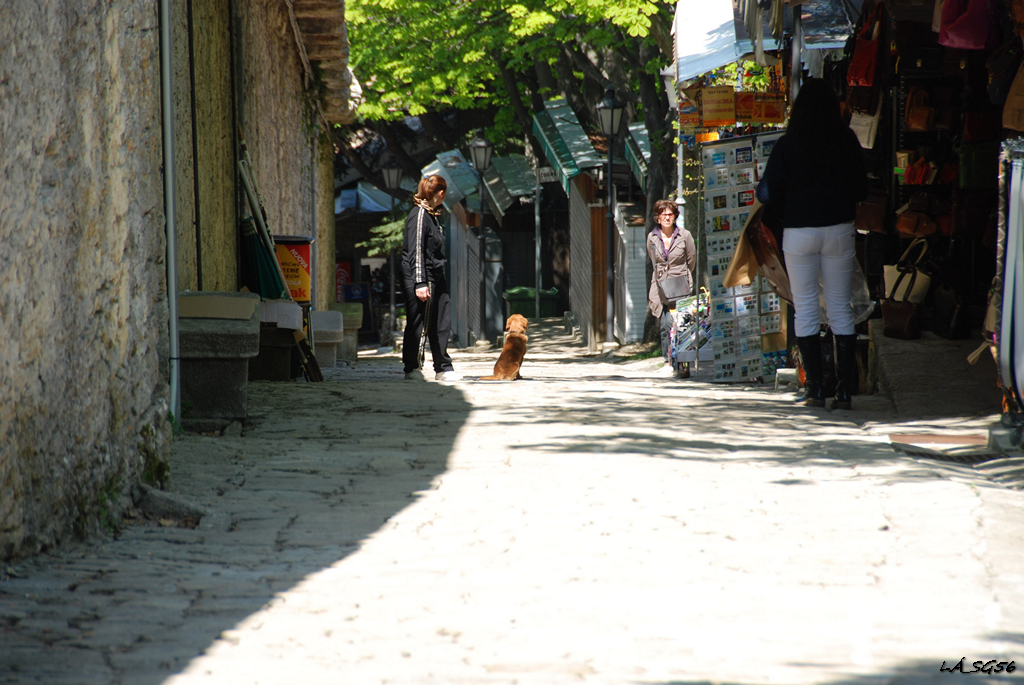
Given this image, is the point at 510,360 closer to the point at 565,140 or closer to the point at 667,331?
the point at 667,331

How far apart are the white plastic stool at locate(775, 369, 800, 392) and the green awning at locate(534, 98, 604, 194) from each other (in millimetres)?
12771

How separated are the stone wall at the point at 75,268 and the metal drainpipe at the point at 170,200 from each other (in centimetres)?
60

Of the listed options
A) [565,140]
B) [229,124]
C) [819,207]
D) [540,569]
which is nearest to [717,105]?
[819,207]

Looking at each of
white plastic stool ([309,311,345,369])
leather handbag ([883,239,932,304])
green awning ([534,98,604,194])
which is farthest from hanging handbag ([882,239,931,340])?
green awning ([534,98,604,194])

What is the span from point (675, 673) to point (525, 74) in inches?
874

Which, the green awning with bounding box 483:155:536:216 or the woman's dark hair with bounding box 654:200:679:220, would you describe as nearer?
the woman's dark hair with bounding box 654:200:679:220

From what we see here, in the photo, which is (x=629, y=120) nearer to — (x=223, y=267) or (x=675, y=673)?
(x=223, y=267)

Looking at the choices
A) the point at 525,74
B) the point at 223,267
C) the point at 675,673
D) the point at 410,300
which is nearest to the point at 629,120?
the point at 525,74

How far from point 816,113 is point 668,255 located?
5979 millimetres

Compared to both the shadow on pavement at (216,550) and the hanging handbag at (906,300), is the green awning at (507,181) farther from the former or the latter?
the shadow on pavement at (216,550)

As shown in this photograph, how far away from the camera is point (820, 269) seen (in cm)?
693

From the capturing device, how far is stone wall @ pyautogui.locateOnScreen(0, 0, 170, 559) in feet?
10.2

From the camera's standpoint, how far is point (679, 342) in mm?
11938

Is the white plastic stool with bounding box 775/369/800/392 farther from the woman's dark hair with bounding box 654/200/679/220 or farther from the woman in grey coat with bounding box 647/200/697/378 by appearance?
the woman's dark hair with bounding box 654/200/679/220
